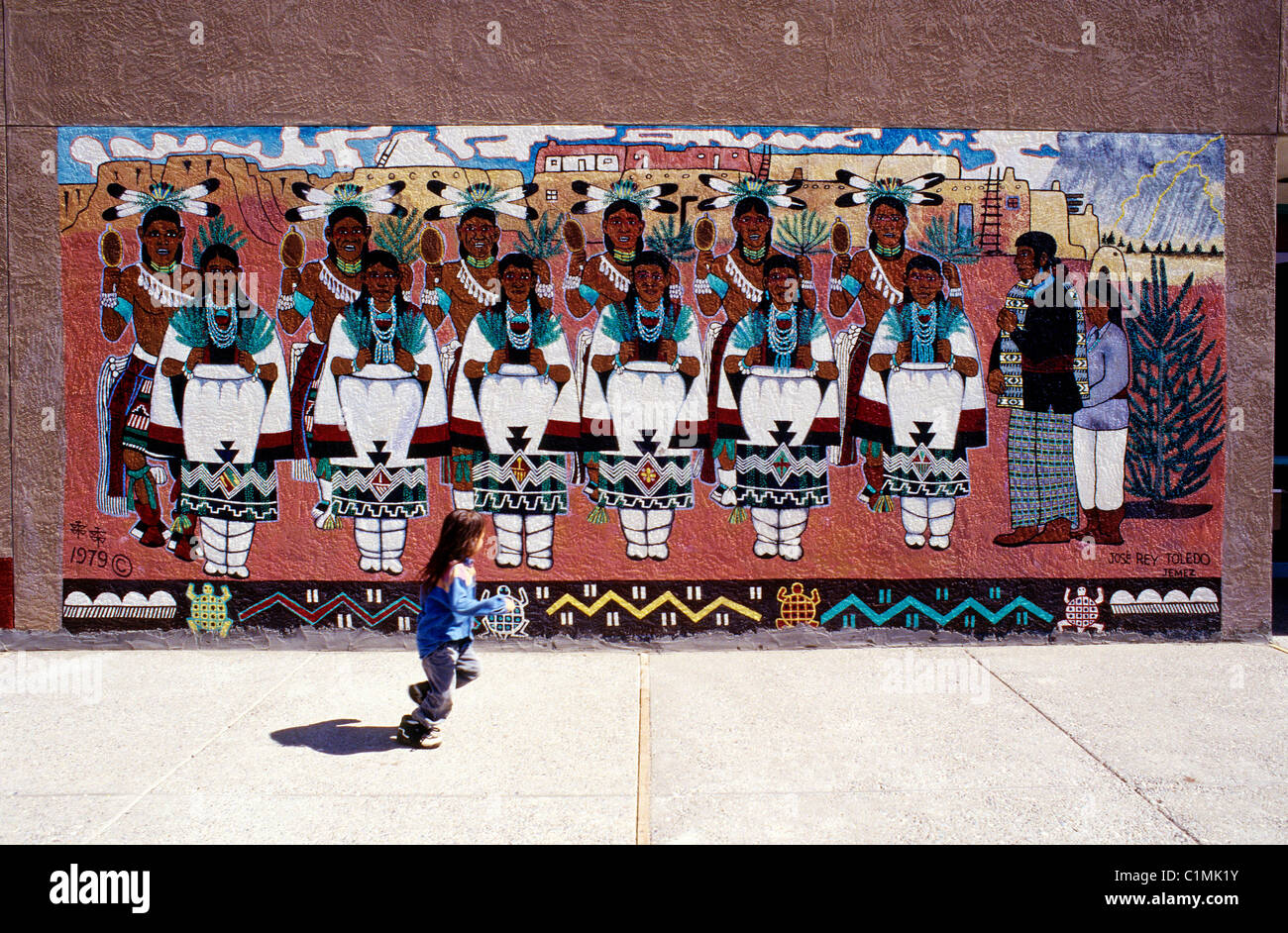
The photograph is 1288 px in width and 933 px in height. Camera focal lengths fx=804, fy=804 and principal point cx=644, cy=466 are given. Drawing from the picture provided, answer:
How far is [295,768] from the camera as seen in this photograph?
3.81 metres

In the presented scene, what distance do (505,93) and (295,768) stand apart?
4.54 metres

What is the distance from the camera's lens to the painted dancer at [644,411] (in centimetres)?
573

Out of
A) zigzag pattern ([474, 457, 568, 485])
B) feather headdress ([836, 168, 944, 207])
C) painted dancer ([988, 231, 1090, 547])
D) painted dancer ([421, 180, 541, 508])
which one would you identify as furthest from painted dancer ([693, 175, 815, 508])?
painted dancer ([988, 231, 1090, 547])

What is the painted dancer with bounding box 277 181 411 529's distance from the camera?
18.7 ft

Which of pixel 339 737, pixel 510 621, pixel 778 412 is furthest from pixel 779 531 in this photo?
pixel 339 737

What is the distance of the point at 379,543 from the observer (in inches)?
225

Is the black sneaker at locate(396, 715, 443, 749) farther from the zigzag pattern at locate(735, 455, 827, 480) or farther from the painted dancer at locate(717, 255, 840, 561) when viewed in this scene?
the zigzag pattern at locate(735, 455, 827, 480)

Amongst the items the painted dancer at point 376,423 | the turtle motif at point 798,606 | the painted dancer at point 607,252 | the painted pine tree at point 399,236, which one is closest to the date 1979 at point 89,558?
the painted dancer at point 376,423

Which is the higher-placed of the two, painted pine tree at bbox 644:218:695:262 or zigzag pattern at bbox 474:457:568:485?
painted pine tree at bbox 644:218:695:262

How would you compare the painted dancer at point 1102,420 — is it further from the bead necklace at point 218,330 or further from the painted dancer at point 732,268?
the bead necklace at point 218,330

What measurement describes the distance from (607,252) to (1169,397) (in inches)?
164

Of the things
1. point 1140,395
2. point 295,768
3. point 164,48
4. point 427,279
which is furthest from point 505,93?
point 1140,395

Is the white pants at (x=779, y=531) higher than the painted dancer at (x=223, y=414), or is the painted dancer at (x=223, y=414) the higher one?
the painted dancer at (x=223, y=414)

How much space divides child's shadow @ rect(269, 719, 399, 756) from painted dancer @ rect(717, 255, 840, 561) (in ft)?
9.14
